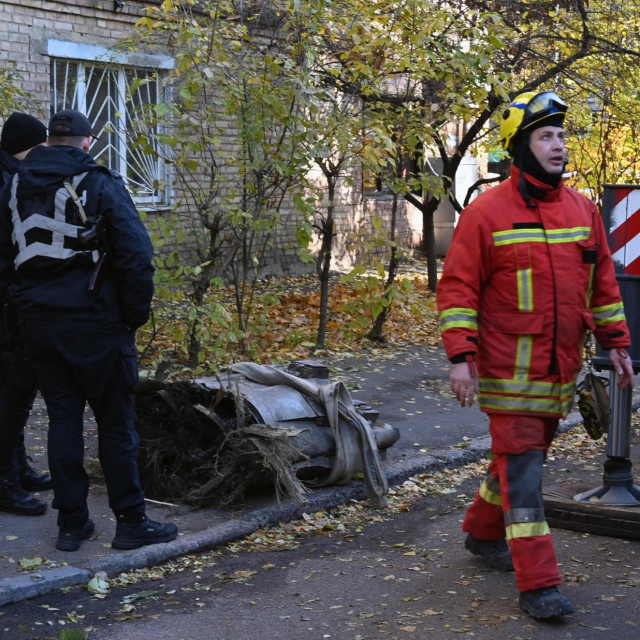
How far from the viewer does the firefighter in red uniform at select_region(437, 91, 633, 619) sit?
4.09 m

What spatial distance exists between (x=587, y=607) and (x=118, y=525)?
211cm

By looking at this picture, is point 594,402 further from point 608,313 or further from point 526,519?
point 526,519

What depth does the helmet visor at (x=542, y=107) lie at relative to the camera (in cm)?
420

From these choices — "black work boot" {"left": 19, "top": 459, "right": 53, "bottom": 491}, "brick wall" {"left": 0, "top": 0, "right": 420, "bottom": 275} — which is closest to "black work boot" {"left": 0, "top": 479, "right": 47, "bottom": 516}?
"black work boot" {"left": 19, "top": 459, "right": 53, "bottom": 491}

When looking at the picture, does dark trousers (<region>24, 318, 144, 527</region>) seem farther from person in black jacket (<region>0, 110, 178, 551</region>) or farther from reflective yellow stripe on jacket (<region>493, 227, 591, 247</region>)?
reflective yellow stripe on jacket (<region>493, 227, 591, 247</region>)

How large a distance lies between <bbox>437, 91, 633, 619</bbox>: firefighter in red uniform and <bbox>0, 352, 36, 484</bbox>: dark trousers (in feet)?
7.23

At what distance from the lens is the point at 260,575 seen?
4.62 m

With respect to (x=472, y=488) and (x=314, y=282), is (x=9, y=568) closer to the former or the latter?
(x=472, y=488)

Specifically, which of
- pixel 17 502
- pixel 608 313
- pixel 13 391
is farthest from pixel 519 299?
pixel 17 502

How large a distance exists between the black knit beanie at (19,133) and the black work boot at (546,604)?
3.25m

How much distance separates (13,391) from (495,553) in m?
2.46

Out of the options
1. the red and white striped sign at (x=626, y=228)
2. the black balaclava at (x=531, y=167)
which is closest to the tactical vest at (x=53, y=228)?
the black balaclava at (x=531, y=167)

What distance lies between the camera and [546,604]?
397 cm

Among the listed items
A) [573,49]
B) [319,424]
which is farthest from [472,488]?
[573,49]
